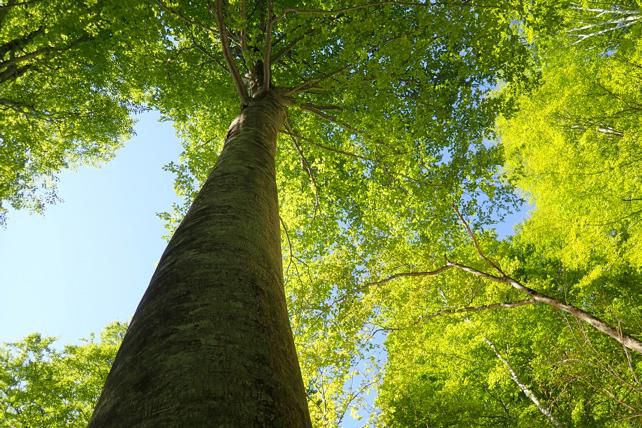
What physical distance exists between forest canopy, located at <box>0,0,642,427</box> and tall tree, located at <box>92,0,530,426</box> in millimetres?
69

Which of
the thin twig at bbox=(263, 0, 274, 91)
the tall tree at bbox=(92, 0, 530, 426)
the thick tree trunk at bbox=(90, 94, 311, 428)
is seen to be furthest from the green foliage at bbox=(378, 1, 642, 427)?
the thick tree trunk at bbox=(90, 94, 311, 428)

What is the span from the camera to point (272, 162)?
3.52m

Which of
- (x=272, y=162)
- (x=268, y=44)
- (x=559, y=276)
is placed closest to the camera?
(x=272, y=162)

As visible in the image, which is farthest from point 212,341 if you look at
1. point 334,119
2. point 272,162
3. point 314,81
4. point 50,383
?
point 50,383

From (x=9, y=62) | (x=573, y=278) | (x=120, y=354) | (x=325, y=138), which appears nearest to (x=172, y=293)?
(x=120, y=354)

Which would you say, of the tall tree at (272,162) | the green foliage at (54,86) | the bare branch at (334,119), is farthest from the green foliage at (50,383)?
the bare branch at (334,119)

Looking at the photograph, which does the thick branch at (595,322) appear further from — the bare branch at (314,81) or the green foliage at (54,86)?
the green foliage at (54,86)

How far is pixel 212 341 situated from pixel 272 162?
253cm

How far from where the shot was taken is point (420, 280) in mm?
8352

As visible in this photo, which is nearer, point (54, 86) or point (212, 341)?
point (212, 341)

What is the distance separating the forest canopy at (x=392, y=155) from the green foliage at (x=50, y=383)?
7cm

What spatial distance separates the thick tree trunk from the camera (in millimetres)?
929

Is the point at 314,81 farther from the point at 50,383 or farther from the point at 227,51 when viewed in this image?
the point at 50,383

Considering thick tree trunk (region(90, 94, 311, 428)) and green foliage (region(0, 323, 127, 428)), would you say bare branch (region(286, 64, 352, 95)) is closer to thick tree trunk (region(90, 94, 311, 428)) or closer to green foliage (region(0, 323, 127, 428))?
thick tree trunk (region(90, 94, 311, 428))
